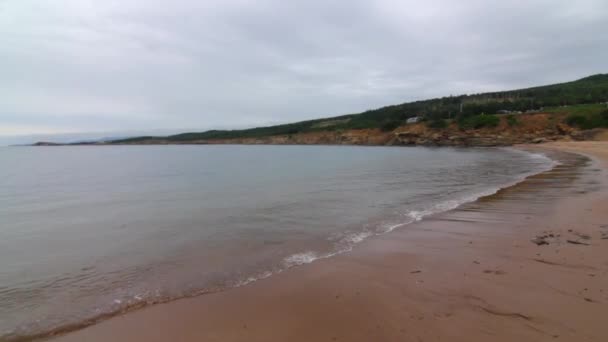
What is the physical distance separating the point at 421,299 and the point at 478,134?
2910 inches

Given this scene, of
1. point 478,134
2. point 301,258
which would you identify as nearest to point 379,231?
point 301,258

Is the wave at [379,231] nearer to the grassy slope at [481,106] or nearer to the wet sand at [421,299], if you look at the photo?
the wet sand at [421,299]

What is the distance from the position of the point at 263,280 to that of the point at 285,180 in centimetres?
1408

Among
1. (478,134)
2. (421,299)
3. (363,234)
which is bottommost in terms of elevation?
(363,234)

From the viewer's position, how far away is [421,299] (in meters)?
4.32

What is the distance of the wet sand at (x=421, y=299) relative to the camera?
361cm

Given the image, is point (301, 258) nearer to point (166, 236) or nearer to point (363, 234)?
point (363, 234)

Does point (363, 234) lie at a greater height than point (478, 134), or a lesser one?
lesser

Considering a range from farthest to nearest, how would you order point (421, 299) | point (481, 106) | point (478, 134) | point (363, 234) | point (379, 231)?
point (481, 106) < point (478, 134) < point (379, 231) < point (363, 234) < point (421, 299)

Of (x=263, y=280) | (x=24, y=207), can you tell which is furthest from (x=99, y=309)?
(x=24, y=207)

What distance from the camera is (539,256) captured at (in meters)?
5.54

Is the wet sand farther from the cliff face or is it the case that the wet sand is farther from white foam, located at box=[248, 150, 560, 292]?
the cliff face

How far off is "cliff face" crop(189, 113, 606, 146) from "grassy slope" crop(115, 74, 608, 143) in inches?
185

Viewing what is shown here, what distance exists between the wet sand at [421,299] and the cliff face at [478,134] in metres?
61.4
